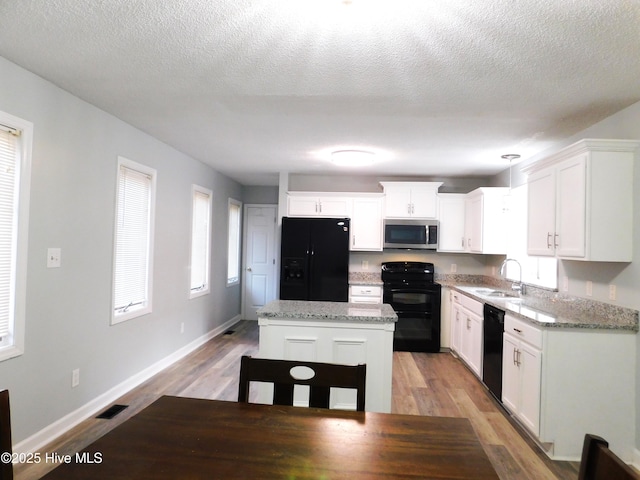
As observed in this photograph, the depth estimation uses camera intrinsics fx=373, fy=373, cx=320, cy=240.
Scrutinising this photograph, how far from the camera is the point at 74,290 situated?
271 cm

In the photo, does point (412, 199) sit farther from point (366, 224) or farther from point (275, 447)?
point (275, 447)

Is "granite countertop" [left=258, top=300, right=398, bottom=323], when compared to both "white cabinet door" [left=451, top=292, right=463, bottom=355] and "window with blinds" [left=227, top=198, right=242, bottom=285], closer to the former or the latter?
"white cabinet door" [left=451, top=292, right=463, bottom=355]

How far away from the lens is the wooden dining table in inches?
35.9

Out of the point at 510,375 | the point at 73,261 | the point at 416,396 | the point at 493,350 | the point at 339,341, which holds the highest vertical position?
the point at 73,261

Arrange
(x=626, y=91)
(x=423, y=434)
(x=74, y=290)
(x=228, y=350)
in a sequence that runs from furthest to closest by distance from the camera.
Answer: (x=228, y=350) → (x=74, y=290) → (x=626, y=91) → (x=423, y=434)

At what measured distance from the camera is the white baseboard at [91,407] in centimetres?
234

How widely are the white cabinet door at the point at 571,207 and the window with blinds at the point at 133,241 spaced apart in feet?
11.6

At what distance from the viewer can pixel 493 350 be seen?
3.29 metres

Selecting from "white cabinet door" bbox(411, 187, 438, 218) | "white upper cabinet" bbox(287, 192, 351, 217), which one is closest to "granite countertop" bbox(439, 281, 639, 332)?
"white cabinet door" bbox(411, 187, 438, 218)

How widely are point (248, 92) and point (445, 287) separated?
3.52 metres

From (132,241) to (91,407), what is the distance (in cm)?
140

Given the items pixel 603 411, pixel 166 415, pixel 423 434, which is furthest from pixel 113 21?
pixel 603 411

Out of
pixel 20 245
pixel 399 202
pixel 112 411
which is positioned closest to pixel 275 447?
pixel 20 245

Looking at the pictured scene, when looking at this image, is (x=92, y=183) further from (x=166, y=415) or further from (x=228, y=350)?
(x=228, y=350)
